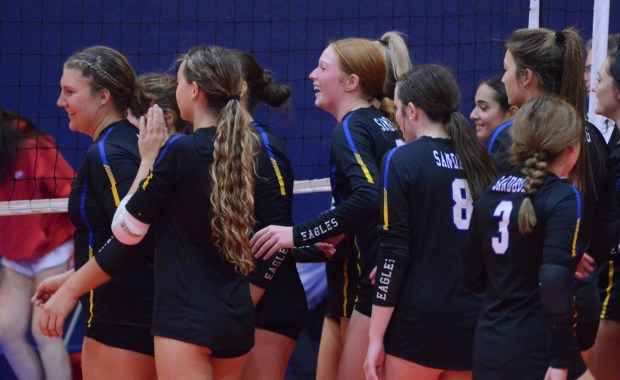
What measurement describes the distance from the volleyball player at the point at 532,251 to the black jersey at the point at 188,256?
2.61ft

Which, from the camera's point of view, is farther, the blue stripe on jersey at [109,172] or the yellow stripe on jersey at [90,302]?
the yellow stripe on jersey at [90,302]

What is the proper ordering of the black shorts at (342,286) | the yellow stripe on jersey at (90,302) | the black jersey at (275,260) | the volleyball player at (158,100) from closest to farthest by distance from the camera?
1. the yellow stripe on jersey at (90,302)
2. the black jersey at (275,260)
3. the volleyball player at (158,100)
4. the black shorts at (342,286)

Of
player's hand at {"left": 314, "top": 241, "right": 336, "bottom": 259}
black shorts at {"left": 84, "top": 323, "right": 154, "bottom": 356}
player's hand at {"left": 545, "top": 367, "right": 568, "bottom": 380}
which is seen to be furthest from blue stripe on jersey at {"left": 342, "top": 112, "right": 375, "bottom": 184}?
player's hand at {"left": 545, "top": 367, "right": 568, "bottom": 380}

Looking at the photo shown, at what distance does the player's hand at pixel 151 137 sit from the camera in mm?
3225

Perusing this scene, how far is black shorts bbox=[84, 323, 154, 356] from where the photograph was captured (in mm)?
3367

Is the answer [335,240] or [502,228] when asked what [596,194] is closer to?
[502,228]

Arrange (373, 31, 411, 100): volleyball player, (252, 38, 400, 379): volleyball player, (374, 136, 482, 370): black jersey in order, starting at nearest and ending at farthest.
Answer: (374, 136, 482, 370): black jersey, (252, 38, 400, 379): volleyball player, (373, 31, 411, 100): volleyball player

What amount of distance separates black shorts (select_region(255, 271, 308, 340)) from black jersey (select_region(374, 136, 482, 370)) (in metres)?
0.60

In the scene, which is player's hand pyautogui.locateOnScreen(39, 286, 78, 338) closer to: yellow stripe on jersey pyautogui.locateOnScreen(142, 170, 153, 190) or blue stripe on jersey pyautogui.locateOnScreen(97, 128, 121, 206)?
blue stripe on jersey pyautogui.locateOnScreen(97, 128, 121, 206)

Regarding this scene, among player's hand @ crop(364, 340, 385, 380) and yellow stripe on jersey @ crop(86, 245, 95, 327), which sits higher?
yellow stripe on jersey @ crop(86, 245, 95, 327)

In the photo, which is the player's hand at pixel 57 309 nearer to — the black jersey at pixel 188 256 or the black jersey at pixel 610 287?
the black jersey at pixel 188 256

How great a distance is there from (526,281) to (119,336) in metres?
1.47

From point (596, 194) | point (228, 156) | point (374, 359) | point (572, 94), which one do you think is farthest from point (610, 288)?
point (228, 156)

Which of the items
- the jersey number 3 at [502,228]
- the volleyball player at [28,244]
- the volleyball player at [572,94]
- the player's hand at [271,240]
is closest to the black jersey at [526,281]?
the jersey number 3 at [502,228]
